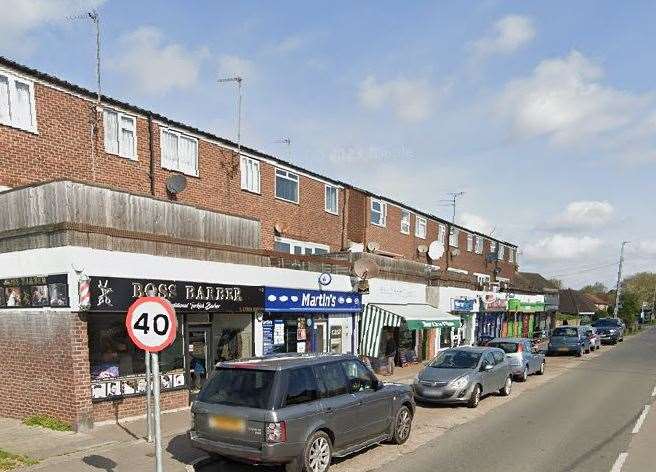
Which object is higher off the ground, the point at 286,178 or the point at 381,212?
the point at 286,178

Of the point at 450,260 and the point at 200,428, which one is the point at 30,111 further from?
the point at 450,260

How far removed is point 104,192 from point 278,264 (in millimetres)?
5839

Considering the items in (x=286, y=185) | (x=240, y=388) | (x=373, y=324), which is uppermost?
(x=286, y=185)

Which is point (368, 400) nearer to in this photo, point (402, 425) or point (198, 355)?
point (402, 425)

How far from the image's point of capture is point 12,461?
8188 millimetres

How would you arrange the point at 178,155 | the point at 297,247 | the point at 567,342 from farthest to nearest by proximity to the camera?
the point at 567,342 → the point at 297,247 → the point at 178,155

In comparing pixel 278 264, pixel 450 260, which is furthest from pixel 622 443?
pixel 450 260

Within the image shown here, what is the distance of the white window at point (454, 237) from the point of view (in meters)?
37.2

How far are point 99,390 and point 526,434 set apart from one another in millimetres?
8463

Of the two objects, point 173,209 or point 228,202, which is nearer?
point 173,209

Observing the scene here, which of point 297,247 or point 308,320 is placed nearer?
point 308,320

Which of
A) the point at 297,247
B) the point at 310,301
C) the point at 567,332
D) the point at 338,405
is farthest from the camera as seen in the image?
the point at 567,332

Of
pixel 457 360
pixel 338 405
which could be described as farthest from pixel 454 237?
pixel 338 405

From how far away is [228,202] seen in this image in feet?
61.1
